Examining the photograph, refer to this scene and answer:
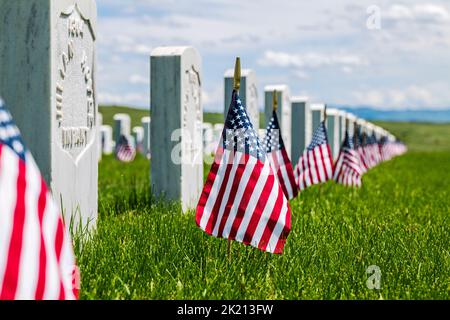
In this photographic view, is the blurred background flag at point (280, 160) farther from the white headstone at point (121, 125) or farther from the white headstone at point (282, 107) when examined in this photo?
the white headstone at point (121, 125)

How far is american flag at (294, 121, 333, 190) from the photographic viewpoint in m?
10.1

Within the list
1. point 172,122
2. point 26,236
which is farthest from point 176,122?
point 26,236

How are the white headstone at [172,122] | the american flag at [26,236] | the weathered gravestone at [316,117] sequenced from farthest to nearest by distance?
the weathered gravestone at [316,117] < the white headstone at [172,122] < the american flag at [26,236]

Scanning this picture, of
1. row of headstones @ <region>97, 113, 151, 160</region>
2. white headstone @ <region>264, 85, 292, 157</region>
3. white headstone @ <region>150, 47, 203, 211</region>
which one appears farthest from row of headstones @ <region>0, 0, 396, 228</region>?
row of headstones @ <region>97, 113, 151, 160</region>

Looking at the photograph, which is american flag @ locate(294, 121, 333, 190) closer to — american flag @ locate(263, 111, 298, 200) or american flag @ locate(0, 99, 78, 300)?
american flag @ locate(263, 111, 298, 200)

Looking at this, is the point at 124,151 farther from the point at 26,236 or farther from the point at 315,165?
the point at 26,236

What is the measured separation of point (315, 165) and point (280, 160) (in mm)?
1831

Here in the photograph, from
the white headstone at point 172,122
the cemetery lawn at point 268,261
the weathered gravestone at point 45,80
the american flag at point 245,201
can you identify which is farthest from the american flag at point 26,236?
the white headstone at point 172,122

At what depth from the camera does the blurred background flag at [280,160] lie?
8.37 m

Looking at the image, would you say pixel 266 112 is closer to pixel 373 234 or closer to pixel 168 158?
pixel 168 158

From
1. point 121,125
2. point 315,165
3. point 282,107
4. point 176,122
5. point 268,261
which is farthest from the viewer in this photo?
point 121,125

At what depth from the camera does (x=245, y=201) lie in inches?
196

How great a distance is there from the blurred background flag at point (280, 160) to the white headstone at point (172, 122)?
86 centimetres
